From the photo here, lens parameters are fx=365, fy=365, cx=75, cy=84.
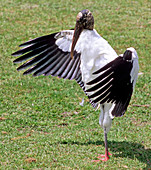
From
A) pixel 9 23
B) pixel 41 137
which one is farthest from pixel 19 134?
pixel 9 23

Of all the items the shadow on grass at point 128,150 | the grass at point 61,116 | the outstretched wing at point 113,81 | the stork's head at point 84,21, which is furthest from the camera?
the shadow on grass at point 128,150

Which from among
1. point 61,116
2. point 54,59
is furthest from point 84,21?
point 61,116

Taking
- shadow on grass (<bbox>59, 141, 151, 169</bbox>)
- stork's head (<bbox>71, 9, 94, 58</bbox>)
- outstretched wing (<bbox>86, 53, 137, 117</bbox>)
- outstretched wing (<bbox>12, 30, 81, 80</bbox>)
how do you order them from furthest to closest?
outstretched wing (<bbox>12, 30, 81, 80</bbox>)
shadow on grass (<bbox>59, 141, 151, 169</bbox>)
stork's head (<bbox>71, 9, 94, 58</bbox>)
outstretched wing (<bbox>86, 53, 137, 117</bbox>)

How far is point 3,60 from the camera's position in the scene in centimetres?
909

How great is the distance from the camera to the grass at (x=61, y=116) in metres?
5.14

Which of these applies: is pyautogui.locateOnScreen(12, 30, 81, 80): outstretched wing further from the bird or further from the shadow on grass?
the shadow on grass

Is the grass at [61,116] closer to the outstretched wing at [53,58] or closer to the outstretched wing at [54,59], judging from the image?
the outstretched wing at [54,59]

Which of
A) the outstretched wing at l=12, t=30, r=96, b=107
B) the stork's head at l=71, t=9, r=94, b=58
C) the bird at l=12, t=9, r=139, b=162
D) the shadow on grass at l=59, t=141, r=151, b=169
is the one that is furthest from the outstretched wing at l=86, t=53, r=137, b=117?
the outstretched wing at l=12, t=30, r=96, b=107

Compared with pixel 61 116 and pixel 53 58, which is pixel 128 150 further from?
pixel 53 58

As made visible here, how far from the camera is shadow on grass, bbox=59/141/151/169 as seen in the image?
5.27 meters

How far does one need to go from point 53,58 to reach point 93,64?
1.15 meters

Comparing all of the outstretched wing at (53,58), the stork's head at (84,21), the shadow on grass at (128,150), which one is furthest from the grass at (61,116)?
the stork's head at (84,21)

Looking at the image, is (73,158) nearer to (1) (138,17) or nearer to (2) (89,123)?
(2) (89,123)

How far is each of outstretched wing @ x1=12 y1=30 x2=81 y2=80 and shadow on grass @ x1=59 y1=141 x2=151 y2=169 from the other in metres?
1.12
